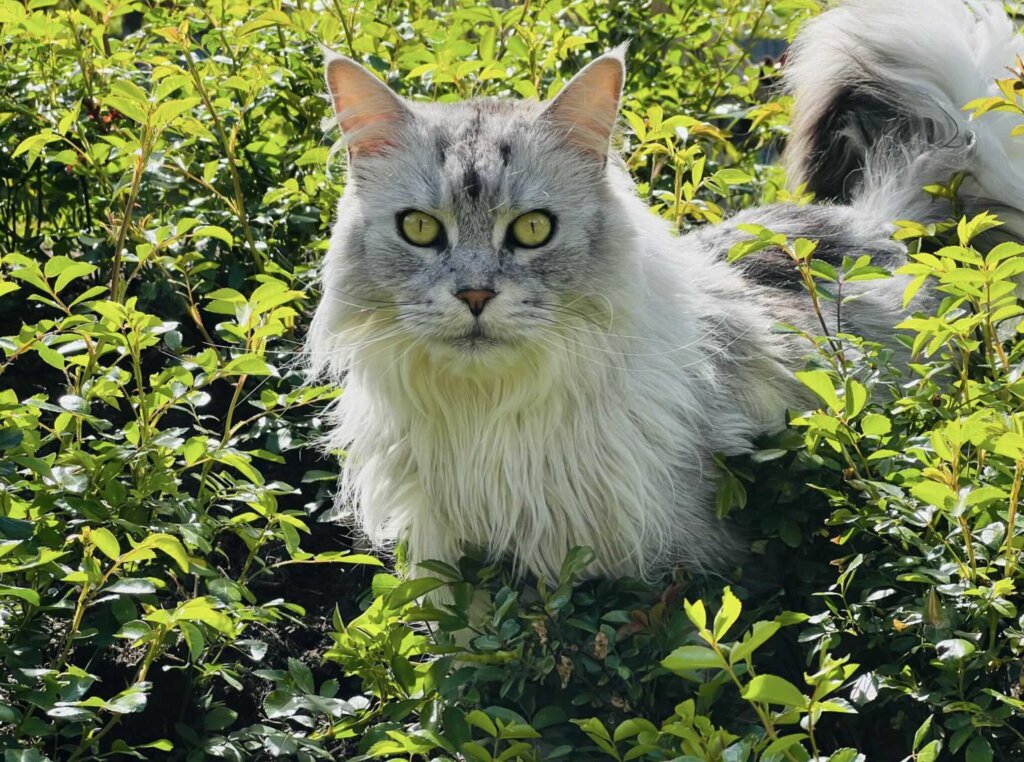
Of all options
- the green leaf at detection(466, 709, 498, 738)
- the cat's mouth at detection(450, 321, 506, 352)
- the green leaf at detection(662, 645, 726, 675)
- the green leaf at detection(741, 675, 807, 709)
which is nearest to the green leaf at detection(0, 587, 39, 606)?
the green leaf at detection(466, 709, 498, 738)

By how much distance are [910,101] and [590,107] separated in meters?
1.43

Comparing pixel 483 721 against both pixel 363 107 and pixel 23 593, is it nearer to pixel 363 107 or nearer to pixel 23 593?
pixel 23 593

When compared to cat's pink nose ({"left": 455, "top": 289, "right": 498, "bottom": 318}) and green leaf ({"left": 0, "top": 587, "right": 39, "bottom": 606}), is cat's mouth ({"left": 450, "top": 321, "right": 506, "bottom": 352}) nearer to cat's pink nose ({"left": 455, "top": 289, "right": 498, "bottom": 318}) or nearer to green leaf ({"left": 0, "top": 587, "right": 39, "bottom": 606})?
cat's pink nose ({"left": 455, "top": 289, "right": 498, "bottom": 318})

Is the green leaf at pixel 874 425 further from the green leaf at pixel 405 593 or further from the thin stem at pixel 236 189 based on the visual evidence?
the thin stem at pixel 236 189

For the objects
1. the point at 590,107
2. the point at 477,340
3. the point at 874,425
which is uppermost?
the point at 590,107

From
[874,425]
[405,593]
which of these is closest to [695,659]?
[874,425]

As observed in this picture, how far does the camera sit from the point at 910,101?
3.81m

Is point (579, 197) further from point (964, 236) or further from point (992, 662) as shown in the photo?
point (992, 662)

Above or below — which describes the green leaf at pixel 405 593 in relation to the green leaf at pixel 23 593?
below

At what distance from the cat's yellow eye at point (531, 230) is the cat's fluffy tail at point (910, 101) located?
4.87 feet

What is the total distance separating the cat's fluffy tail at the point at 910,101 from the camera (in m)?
3.69

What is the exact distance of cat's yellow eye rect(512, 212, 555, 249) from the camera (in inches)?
106

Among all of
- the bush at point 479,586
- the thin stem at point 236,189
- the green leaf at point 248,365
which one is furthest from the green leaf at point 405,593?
the thin stem at point 236,189

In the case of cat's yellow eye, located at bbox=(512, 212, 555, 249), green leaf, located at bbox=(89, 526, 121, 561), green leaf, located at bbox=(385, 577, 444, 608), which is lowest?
green leaf, located at bbox=(385, 577, 444, 608)
